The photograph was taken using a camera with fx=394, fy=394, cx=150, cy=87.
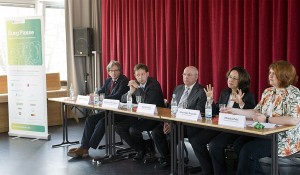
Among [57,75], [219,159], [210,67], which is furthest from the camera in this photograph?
[57,75]

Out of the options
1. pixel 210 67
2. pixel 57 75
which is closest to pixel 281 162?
pixel 210 67

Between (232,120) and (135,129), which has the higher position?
(232,120)

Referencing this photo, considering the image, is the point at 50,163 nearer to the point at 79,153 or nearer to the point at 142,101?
the point at 79,153

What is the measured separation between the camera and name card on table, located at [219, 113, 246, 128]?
322cm

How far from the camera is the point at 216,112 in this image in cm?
411

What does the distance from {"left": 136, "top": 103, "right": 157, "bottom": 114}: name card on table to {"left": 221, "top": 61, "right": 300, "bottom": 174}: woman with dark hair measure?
3.47 feet

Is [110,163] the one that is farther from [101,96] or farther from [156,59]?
[156,59]

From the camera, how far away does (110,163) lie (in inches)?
181

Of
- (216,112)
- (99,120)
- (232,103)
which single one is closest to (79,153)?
(99,120)

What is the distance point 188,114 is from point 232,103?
0.51 metres

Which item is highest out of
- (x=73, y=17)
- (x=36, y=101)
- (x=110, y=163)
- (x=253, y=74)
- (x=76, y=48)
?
(x=73, y=17)

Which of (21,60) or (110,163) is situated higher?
(21,60)

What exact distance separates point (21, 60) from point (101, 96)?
68.5 inches

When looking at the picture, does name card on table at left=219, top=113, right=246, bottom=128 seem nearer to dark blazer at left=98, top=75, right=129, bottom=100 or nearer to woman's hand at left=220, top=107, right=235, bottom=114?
woman's hand at left=220, top=107, right=235, bottom=114
